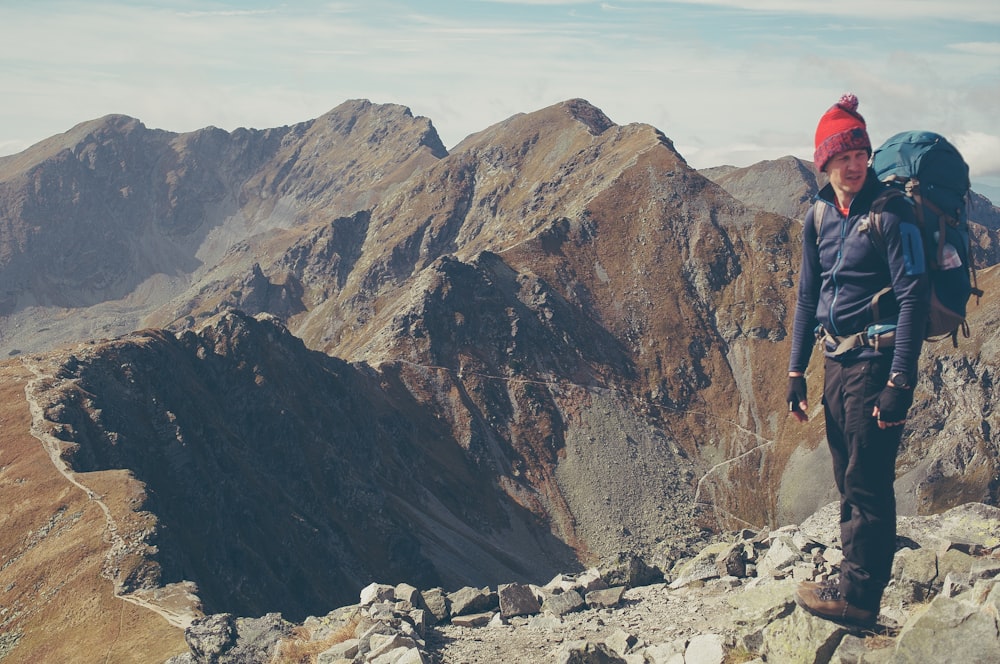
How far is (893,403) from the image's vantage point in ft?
42.0

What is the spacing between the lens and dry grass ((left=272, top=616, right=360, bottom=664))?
20.8 metres

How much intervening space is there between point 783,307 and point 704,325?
1459 centimetres

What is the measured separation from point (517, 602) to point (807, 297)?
47.9 ft

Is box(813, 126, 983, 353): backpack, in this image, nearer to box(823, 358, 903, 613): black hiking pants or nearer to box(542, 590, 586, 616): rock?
box(823, 358, 903, 613): black hiking pants

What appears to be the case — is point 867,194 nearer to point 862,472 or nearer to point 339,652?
point 862,472

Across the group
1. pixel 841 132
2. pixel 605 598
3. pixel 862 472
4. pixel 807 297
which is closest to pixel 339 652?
pixel 605 598

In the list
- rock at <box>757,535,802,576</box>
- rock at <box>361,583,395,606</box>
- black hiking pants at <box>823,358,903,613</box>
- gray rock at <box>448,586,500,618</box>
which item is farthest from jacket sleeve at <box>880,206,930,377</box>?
rock at <box>361,583,395,606</box>

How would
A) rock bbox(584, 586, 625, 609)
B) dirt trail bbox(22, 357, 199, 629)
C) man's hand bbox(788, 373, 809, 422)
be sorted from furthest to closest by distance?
dirt trail bbox(22, 357, 199, 629), rock bbox(584, 586, 625, 609), man's hand bbox(788, 373, 809, 422)

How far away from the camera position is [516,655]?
20188 millimetres

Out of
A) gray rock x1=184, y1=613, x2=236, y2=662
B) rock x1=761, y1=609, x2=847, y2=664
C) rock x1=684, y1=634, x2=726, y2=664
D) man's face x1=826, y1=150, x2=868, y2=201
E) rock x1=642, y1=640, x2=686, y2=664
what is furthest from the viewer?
gray rock x1=184, y1=613, x2=236, y2=662

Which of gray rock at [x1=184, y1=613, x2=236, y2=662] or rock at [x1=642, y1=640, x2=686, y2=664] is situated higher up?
rock at [x1=642, y1=640, x2=686, y2=664]

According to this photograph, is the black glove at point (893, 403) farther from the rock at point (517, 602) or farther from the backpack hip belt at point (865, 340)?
the rock at point (517, 602)

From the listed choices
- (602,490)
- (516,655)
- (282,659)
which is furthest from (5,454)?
(602,490)

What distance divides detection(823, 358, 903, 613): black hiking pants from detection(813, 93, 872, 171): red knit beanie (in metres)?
3.41
